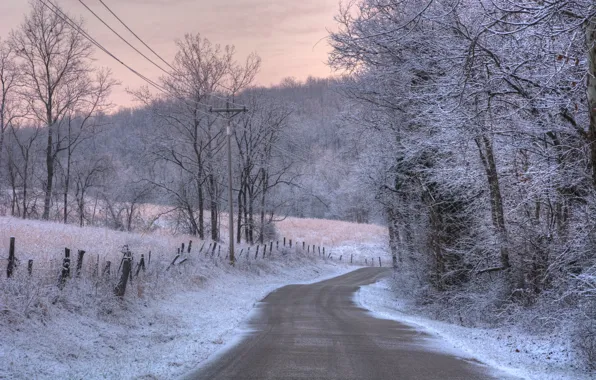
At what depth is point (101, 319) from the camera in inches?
423

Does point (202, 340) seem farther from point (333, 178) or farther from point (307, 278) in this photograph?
point (333, 178)

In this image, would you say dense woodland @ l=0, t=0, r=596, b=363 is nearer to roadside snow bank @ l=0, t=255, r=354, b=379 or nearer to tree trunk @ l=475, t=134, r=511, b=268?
tree trunk @ l=475, t=134, r=511, b=268

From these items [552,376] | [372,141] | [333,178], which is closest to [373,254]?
[333,178]

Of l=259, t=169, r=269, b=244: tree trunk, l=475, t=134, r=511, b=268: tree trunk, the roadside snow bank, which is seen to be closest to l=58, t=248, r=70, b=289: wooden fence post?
the roadside snow bank

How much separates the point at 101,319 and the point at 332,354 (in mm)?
5066

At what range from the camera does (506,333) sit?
11.2 meters

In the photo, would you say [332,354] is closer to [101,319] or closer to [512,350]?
[512,350]

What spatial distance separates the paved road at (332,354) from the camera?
23.9ft

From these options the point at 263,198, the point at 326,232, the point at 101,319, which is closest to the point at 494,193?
the point at 101,319

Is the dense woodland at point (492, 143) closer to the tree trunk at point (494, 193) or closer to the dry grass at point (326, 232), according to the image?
the tree trunk at point (494, 193)

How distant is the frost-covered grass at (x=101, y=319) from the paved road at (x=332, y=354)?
0.72 m

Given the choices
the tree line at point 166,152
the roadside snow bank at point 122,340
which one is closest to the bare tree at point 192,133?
the tree line at point 166,152

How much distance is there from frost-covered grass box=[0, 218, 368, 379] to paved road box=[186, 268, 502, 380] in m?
0.72

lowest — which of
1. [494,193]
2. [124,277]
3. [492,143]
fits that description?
[124,277]
